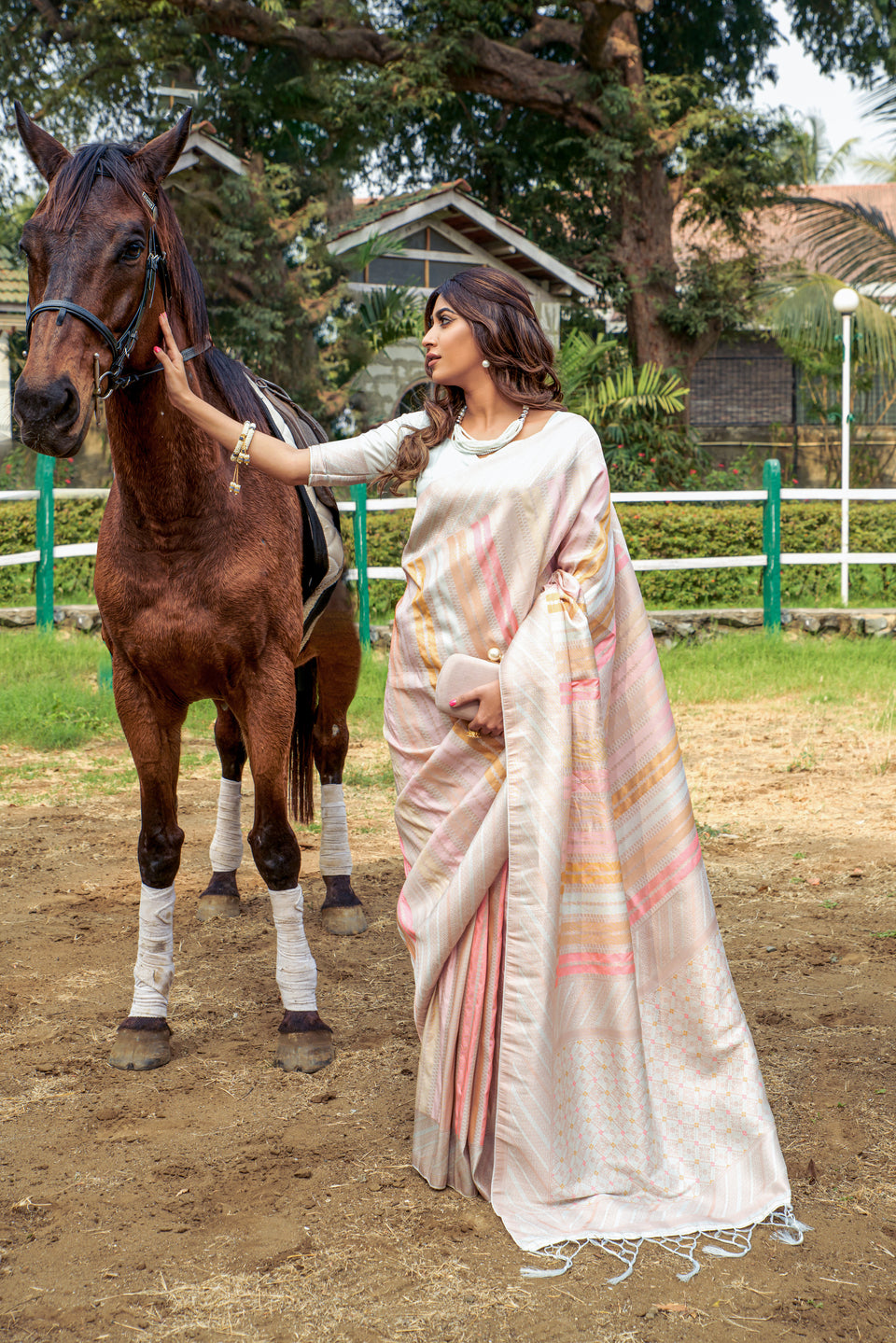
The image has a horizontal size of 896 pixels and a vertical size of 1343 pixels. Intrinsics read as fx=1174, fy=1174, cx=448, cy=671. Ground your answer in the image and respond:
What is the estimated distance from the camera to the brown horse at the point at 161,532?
9.13ft

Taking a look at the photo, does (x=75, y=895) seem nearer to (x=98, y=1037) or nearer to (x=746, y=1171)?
(x=98, y=1037)

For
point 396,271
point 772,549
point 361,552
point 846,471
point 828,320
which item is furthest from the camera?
point 396,271

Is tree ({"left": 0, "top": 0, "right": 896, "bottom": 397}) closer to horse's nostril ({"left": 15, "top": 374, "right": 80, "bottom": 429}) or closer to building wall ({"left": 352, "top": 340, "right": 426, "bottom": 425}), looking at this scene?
building wall ({"left": 352, "top": 340, "right": 426, "bottom": 425})

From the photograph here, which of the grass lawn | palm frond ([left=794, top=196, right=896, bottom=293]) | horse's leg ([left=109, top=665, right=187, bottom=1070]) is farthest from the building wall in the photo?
horse's leg ([left=109, top=665, right=187, bottom=1070])

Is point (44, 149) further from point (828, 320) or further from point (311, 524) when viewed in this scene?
point (828, 320)

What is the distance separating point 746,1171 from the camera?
2.58m

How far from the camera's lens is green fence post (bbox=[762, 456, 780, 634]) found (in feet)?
35.7

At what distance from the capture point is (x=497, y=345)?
2.72m

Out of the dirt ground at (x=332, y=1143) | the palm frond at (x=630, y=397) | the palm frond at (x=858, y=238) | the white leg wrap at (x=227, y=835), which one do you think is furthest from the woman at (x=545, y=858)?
the palm frond at (x=858, y=238)

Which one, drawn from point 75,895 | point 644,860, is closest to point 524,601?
point 644,860

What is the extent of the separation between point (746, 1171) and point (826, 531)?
1090 centimetres

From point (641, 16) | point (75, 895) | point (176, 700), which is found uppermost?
point (641, 16)

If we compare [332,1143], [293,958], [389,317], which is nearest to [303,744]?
[293,958]

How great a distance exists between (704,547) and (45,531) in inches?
256
